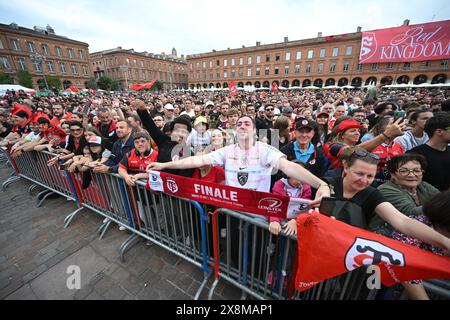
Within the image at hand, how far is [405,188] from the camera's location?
5.92 ft

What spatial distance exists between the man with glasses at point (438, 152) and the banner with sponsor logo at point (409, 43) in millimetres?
44240

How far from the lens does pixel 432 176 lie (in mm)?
2289

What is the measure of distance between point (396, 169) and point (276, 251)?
1500 millimetres

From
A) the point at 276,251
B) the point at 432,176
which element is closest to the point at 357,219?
the point at 276,251

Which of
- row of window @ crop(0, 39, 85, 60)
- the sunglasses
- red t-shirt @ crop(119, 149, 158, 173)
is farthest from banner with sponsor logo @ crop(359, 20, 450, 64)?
row of window @ crop(0, 39, 85, 60)

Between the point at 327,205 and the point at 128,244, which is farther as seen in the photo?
the point at 128,244

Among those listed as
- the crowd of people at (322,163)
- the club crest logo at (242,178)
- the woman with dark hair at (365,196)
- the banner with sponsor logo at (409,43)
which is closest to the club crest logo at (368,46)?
the banner with sponsor logo at (409,43)

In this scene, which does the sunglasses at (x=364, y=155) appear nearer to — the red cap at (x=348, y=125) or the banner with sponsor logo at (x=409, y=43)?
the red cap at (x=348, y=125)

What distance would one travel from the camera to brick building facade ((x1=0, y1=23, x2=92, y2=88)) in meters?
39.0

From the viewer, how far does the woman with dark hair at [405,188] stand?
164 cm

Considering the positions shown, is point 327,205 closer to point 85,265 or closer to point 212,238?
point 212,238

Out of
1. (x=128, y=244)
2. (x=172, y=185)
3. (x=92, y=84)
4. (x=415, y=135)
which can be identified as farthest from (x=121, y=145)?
(x=92, y=84)

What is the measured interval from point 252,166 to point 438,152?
2418 mm
